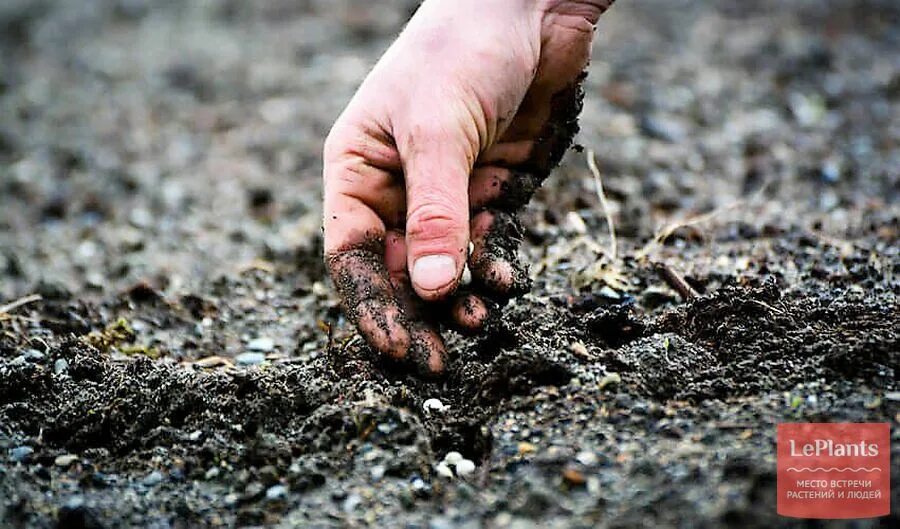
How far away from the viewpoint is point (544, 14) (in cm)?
215

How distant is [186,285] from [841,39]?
3818 millimetres

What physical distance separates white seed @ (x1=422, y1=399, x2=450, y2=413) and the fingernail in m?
0.25

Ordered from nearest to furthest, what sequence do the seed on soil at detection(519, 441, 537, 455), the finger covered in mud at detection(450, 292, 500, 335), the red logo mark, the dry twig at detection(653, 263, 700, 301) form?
1. the red logo mark
2. the seed on soil at detection(519, 441, 537, 455)
3. the finger covered in mud at detection(450, 292, 500, 335)
4. the dry twig at detection(653, 263, 700, 301)

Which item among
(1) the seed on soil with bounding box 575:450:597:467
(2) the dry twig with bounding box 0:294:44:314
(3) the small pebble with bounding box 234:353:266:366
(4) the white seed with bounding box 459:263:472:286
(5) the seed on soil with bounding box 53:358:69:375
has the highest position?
(4) the white seed with bounding box 459:263:472:286

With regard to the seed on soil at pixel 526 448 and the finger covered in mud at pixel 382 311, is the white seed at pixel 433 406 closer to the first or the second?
the finger covered in mud at pixel 382 311

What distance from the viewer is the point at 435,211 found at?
5.92 ft

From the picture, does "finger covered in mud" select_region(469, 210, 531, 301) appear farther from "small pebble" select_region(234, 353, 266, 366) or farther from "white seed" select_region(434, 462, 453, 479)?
"small pebble" select_region(234, 353, 266, 366)

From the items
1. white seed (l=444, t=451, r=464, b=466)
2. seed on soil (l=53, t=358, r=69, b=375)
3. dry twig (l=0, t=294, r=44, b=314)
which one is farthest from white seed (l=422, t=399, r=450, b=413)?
dry twig (l=0, t=294, r=44, b=314)

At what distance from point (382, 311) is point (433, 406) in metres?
0.22

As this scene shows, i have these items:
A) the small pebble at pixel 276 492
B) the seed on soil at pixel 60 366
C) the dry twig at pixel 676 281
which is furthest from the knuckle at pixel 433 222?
the seed on soil at pixel 60 366

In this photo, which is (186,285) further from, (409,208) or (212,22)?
(212,22)

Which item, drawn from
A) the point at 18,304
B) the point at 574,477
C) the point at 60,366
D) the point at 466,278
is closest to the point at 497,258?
the point at 466,278

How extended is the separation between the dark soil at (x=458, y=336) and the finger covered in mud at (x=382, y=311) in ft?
0.21

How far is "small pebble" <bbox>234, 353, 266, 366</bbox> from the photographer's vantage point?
236cm
